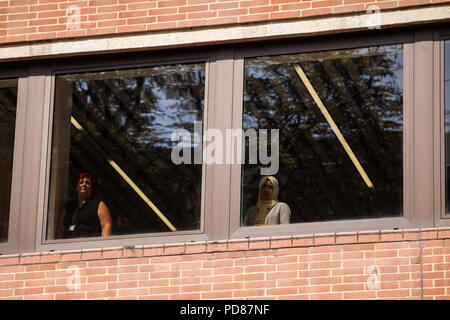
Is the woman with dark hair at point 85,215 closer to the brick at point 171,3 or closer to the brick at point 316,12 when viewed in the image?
the brick at point 171,3

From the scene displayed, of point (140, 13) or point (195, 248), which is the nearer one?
point (195, 248)

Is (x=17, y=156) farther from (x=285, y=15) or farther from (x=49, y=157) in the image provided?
(x=285, y=15)

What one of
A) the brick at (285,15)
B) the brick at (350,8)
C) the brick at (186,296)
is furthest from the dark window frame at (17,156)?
the brick at (350,8)

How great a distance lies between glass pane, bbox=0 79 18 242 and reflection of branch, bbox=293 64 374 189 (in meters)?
2.87

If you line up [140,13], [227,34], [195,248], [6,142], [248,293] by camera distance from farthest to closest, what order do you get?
[6,142]
[140,13]
[227,34]
[195,248]
[248,293]

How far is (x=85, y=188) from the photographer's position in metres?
11.1

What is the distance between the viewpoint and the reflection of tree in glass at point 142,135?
10664mm

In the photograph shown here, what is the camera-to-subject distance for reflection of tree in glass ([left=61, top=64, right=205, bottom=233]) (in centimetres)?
1066

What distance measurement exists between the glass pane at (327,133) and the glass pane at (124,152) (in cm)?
59

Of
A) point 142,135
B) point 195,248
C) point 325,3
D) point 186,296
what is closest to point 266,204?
point 195,248

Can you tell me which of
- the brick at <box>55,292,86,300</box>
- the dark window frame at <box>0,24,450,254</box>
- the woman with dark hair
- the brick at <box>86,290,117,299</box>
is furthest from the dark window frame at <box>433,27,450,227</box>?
the brick at <box>55,292,86,300</box>

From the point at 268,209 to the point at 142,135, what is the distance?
1.53m

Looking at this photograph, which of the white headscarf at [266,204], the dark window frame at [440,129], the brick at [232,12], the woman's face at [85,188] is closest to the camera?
the dark window frame at [440,129]

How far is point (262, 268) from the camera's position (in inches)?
394
